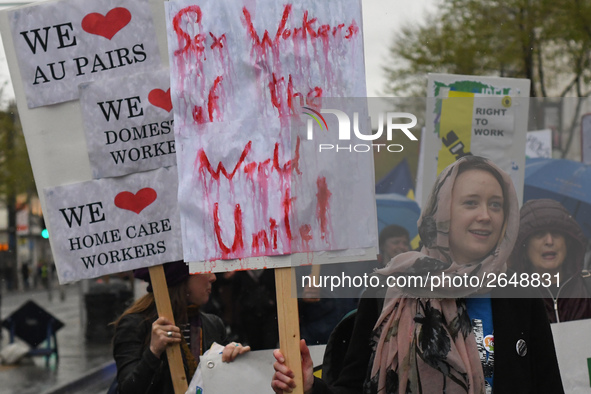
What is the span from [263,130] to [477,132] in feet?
2.30

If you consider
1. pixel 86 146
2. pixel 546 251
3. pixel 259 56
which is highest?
pixel 259 56

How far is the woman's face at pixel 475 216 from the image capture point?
2406 millimetres

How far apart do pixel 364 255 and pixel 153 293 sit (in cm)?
99

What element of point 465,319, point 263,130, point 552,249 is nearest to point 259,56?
point 263,130

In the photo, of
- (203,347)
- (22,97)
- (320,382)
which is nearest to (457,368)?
(320,382)

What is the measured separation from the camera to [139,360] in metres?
3.08

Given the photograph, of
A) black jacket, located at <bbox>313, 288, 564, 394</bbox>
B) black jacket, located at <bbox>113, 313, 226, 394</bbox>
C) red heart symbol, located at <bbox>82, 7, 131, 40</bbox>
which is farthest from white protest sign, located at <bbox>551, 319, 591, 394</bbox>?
red heart symbol, located at <bbox>82, 7, 131, 40</bbox>

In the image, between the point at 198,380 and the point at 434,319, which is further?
the point at 198,380

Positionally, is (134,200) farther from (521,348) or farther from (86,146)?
(521,348)

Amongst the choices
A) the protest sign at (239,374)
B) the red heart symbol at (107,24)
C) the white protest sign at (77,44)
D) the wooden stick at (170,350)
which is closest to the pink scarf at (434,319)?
the protest sign at (239,374)

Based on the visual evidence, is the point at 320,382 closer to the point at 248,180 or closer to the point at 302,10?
the point at 248,180

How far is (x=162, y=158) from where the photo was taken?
10.0 feet

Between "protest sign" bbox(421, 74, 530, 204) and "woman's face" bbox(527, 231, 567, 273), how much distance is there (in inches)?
6.0

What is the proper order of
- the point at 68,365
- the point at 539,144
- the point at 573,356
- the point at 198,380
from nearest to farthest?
the point at 198,380
the point at 573,356
the point at 539,144
the point at 68,365
